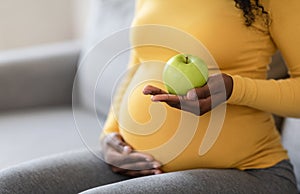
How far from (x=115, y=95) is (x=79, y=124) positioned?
0.12 metres

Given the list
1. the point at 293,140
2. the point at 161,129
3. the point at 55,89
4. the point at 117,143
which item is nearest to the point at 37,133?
the point at 55,89

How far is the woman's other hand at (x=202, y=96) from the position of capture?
2.73 feet

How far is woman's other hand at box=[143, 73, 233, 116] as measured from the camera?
2.73 feet

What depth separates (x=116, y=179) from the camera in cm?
102

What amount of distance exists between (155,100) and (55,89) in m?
0.90

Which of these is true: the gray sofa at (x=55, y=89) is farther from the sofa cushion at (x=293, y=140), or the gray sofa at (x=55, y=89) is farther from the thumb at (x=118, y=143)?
the thumb at (x=118, y=143)

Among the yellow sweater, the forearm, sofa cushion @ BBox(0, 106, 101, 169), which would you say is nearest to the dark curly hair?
the yellow sweater

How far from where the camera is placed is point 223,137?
0.93 meters

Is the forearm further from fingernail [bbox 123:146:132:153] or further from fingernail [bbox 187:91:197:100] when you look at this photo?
fingernail [bbox 123:146:132:153]

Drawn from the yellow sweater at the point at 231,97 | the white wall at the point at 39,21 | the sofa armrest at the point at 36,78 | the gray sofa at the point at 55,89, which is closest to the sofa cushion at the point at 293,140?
the gray sofa at the point at 55,89

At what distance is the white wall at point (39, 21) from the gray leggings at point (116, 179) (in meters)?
1.48

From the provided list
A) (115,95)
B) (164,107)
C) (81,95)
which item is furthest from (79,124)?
(81,95)

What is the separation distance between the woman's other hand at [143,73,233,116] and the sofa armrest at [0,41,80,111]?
87 centimetres

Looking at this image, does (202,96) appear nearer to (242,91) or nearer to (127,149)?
(242,91)
